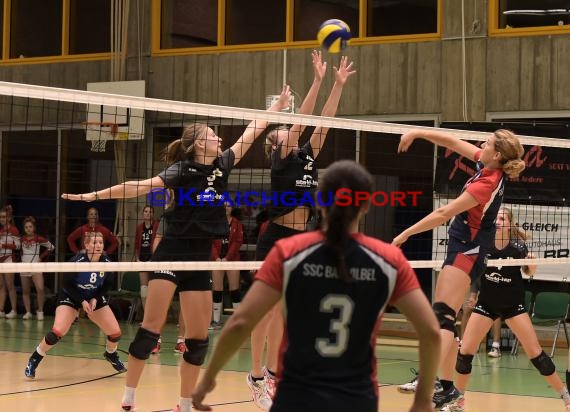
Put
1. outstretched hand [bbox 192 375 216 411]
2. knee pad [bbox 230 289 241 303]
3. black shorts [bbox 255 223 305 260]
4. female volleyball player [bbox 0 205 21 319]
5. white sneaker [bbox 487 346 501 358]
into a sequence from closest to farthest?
outstretched hand [bbox 192 375 216 411] → black shorts [bbox 255 223 305 260] → white sneaker [bbox 487 346 501 358] → knee pad [bbox 230 289 241 303] → female volleyball player [bbox 0 205 21 319]

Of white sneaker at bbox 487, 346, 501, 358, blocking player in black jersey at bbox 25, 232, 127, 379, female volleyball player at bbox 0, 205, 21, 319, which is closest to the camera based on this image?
blocking player in black jersey at bbox 25, 232, 127, 379

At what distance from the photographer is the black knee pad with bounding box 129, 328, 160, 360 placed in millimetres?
7168

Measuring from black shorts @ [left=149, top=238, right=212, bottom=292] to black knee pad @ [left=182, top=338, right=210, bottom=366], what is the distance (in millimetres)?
368

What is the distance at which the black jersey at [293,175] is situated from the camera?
825 cm

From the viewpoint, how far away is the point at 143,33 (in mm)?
17984

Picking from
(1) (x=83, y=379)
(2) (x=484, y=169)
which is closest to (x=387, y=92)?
(1) (x=83, y=379)

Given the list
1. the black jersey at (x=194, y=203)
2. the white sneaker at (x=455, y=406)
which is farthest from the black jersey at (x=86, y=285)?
the white sneaker at (x=455, y=406)

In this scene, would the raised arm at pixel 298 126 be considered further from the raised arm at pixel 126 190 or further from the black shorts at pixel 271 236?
the raised arm at pixel 126 190

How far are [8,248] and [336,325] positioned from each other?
14.2 metres

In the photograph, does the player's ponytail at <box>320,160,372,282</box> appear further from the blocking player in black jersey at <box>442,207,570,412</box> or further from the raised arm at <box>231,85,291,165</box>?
the blocking player in black jersey at <box>442,207,570,412</box>

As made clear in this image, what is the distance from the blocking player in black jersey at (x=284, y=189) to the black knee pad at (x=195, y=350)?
1040 mm

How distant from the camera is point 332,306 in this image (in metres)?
3.80

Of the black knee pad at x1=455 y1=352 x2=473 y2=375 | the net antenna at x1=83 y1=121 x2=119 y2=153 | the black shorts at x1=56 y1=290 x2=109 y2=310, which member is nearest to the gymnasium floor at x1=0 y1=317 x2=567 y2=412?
the black knee pad at x1=455 y1=352 x2=473 y2=375

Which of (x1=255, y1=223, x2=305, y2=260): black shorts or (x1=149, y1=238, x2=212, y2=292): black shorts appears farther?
(x1=255, y1=223, x2=305, y2=260): black shorts
